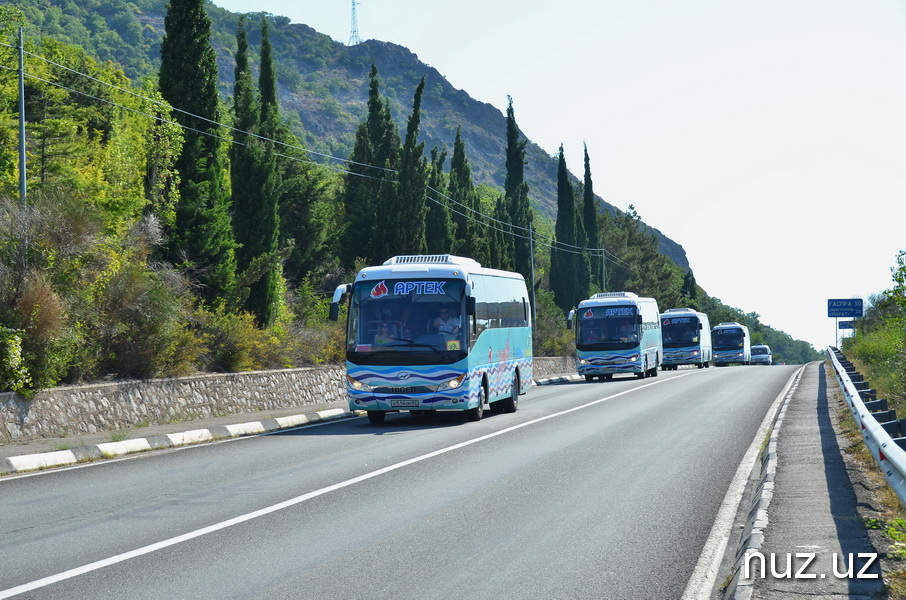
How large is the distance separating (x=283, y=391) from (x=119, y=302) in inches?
225

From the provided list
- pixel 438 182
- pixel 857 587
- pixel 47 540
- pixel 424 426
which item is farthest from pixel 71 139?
pixel 857 587

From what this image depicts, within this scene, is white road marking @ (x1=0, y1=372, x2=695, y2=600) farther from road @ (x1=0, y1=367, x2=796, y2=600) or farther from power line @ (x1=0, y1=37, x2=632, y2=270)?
power line @ (x1=0, y1=37, x2=632, y2=270)

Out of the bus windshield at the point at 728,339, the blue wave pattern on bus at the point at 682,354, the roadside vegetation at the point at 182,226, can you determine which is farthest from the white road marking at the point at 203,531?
the bus windshield at the point at 728,339

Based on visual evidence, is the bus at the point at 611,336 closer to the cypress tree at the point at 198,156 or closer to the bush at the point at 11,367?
the cypress tree at the point at 198,156

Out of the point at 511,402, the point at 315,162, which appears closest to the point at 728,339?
the point at 315,162

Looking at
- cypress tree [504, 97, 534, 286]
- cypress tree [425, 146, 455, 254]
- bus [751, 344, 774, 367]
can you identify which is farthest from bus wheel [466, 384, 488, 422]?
bus [751, 344, 774, 367]

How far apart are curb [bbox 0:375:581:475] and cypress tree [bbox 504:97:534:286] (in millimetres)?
46999

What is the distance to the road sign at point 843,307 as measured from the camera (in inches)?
2768

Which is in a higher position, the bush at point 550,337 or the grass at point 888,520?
the bush at point 550,337

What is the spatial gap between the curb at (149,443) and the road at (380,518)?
69 centimetres

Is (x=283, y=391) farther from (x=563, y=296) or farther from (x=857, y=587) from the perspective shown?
(x=563, y=296)

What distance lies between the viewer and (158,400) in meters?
20.0

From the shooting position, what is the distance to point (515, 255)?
68.7 meters

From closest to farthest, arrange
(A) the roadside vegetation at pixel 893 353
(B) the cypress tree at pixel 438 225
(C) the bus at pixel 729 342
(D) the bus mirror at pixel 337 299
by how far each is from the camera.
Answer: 1. (A) the roadside vegetation at pixel 893 353
2. (D) the bus mirror at pixel 337 299
3. (B) the cypress tree at pixel 438 225
4. (C) the bus at pixel 729 342
